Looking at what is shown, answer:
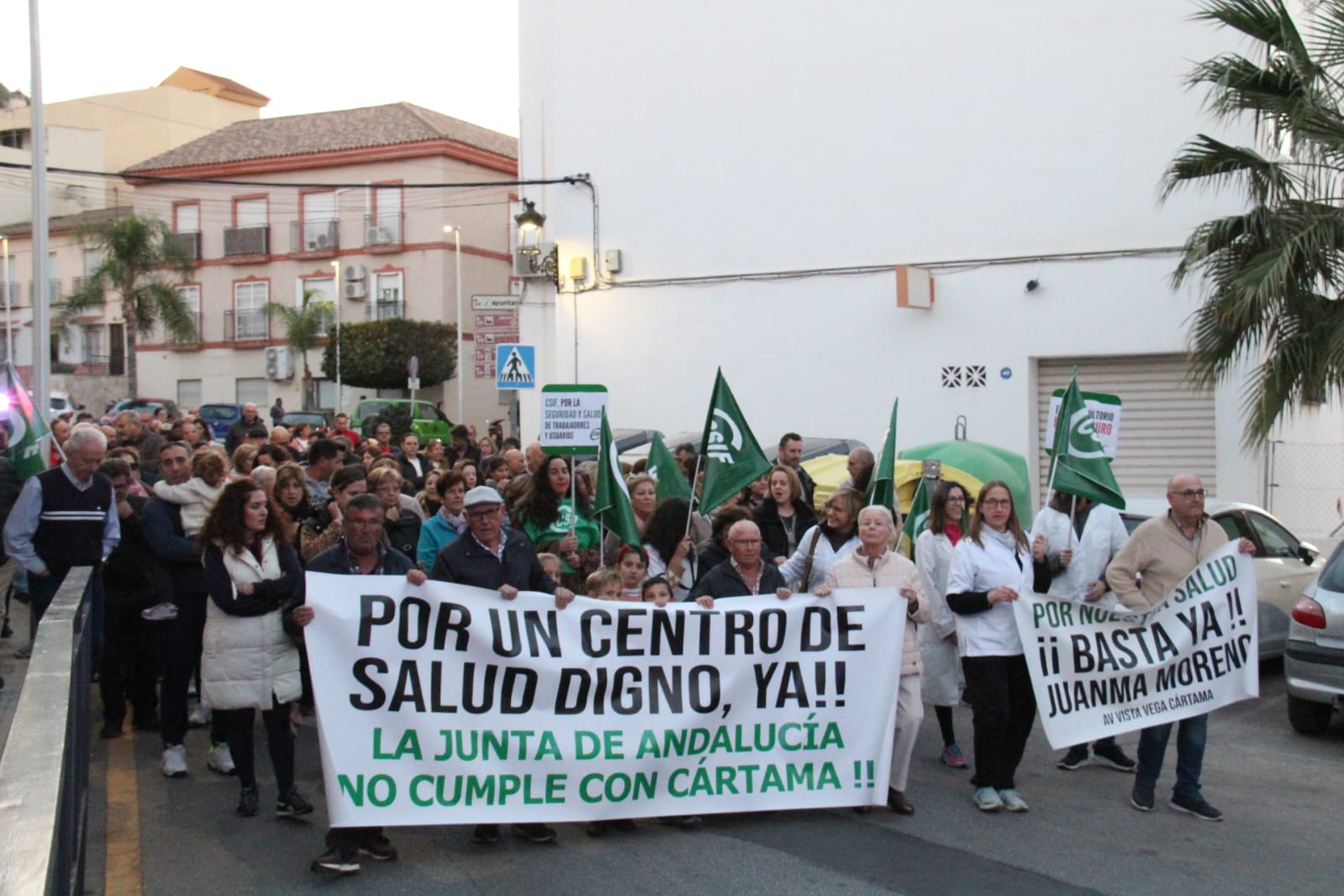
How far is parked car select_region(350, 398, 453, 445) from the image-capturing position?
1289 inches

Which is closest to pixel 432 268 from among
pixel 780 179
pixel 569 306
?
pixel 569 306

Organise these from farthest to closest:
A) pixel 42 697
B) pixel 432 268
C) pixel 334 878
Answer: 1. pixel 432 268
2. pixel 334 878
3. pixel 42 697

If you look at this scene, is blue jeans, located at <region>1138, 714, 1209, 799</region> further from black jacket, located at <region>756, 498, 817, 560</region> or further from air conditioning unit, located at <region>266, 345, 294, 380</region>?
air conditioning unit, located at <region>266, 345, 294, 380</region>

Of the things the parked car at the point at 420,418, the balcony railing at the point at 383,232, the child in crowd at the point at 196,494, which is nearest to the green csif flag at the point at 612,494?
the child in crowd at the point at 196,494

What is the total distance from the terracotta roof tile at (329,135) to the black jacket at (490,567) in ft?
133

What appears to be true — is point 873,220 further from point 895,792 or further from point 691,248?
point 895,792

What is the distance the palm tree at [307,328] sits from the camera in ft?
152

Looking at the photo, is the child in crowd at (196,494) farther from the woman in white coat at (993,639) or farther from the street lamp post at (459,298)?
the street lamp post at (459,298)

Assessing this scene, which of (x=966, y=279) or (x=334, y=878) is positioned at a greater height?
(x=966, y=279)

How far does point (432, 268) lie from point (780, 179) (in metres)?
26.2

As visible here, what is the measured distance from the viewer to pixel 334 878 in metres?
6.07

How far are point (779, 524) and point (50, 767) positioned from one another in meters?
6.58

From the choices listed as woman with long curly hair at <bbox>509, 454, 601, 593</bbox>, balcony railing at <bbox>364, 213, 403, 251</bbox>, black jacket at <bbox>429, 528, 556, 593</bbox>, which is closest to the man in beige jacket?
black jacket at <bbox>429, 528, 556, 593</bbox>

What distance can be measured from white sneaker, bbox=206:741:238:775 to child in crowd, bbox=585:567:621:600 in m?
2.40
